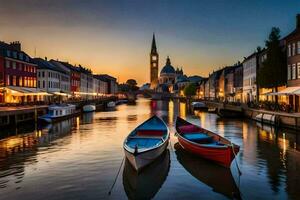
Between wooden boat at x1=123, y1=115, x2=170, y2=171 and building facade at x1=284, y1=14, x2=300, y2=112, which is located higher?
building facade at x1=284, y1=14, x2=300, y2=112

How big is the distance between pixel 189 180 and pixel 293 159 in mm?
11052

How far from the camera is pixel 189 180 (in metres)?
22.0

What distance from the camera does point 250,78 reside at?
97062mm

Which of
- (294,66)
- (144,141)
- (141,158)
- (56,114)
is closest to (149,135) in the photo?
(144,141)

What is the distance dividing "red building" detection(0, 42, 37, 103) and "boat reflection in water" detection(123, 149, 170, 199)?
47993 millimetres

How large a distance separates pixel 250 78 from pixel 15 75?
62753mm

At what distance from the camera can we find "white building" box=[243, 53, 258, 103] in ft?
301

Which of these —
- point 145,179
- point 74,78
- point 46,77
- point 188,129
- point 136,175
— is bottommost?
point 145,179

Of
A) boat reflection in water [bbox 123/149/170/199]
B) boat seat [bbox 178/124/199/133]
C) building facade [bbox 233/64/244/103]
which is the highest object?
building facade [bbox 233/64/244/103]

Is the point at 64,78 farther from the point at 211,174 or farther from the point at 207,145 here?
the point at 211,174

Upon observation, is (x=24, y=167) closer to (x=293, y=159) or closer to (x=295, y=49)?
(x=293, y=159)

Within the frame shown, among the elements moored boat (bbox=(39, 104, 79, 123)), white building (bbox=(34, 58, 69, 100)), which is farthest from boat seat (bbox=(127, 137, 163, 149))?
white building (bbox=(34, 58, 69, 100))

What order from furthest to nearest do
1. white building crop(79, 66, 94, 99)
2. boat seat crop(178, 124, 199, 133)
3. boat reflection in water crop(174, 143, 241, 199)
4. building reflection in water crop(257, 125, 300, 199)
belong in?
white building crop(79, 66, 94, 99)
boat seat crop(178, 124, 199, 133)
building reflection in water crop(257, 125, 300, 199)
boat reflection in water crop(174, 143, 241, 199)

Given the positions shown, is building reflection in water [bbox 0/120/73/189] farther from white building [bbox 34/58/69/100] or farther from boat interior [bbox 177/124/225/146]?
white building [bbox 34/58/69/100]
